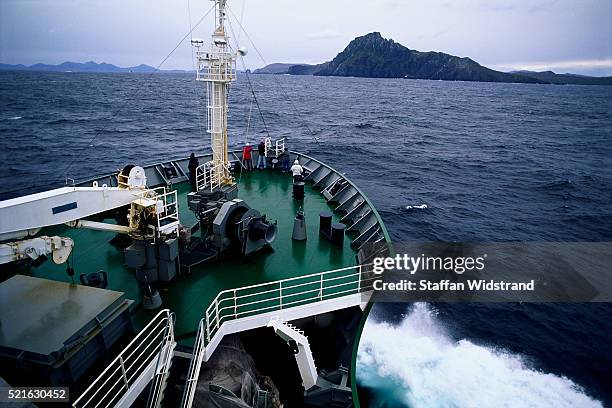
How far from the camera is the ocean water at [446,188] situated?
1692 centimetres

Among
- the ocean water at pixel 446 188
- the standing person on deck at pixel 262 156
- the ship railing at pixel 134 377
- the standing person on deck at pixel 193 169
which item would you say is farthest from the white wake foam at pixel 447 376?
the standing person on deck at pixel 262 156

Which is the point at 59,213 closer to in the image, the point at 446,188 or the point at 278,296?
the point at 278,296

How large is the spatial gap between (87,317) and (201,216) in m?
7.10

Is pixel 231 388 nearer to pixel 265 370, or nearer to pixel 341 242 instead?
pixel 265 370

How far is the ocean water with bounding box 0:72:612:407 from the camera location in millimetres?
16922

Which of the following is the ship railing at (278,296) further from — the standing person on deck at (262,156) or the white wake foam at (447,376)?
the standing person on deck at (262,156)

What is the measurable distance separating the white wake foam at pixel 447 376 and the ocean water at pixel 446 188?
0.17ft

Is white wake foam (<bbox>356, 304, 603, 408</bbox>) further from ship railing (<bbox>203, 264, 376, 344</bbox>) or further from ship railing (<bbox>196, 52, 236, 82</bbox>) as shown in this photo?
ship railing (<bbox>196, 52, 236, 82</bbox>)

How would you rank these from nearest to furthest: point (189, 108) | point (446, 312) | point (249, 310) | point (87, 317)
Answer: point (87, 317) → point (249, 310) → point (446, 312) → point (189, 108)

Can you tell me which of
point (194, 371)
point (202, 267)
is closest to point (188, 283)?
point (202, 267)

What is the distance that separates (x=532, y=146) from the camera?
62.4 m

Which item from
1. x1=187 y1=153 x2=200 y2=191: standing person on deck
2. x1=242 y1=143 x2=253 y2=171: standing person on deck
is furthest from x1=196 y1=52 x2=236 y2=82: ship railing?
x1=242 y1=143 x2=253 y2=171: standing person on deck

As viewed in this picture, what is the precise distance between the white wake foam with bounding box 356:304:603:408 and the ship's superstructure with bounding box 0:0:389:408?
577 centimetres

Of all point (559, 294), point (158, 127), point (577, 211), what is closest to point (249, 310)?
point (559, 294)
